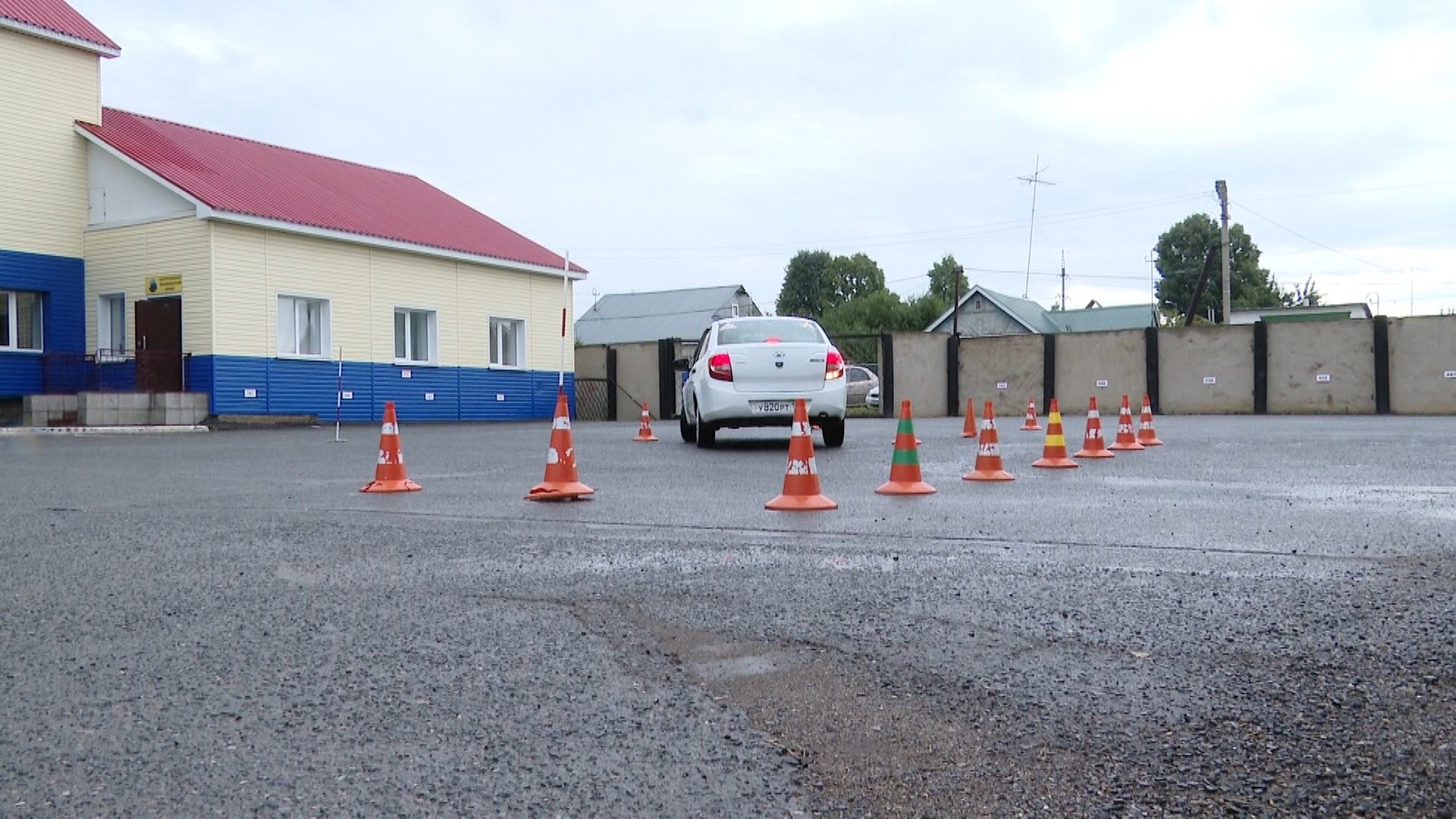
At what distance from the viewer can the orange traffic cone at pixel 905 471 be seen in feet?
30.5

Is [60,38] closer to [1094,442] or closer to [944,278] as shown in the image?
[1094,442]

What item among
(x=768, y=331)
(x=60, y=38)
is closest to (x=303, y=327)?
(x=60, y=38)

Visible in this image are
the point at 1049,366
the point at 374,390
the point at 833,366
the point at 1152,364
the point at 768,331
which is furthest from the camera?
the point at 1049,366

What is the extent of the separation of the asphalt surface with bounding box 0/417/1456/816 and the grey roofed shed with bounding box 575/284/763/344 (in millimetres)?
67400

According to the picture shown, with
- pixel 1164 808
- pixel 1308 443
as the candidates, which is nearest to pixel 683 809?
pixel 1164 808

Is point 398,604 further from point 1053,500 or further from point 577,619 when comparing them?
point 1053,500

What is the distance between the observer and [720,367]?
14852 mm

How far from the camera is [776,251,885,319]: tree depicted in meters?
107

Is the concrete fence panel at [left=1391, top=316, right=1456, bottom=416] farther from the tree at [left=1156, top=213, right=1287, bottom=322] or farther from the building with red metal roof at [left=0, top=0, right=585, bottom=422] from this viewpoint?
the tree at [left=1156, top=213, right=1287, bottom=322]

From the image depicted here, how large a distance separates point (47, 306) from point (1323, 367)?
29832 mm

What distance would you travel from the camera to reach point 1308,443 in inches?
619

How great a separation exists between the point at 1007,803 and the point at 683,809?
0.69 m

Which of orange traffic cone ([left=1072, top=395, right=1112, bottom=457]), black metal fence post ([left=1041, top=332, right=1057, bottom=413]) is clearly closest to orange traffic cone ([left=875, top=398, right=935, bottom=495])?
orange traffic cone ([left=1072, top=395, right=1112, bottom=457])

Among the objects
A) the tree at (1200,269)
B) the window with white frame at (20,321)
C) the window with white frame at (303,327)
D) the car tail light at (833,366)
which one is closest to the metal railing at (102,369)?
the window with white frame at (20,321)
